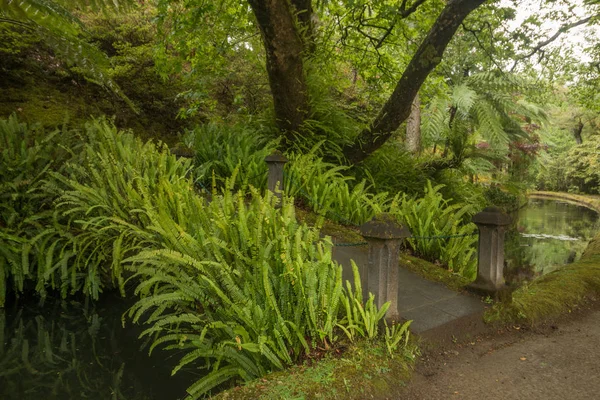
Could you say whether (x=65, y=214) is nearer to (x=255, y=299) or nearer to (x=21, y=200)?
(x=21, y=200)

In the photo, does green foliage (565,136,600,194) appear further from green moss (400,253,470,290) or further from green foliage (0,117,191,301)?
green foliage (0,117,191,301)

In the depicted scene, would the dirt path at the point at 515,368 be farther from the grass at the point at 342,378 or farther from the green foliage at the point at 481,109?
the green foliage at the point at 481,109

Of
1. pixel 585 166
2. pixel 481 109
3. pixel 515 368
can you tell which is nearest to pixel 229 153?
pixel 515 368

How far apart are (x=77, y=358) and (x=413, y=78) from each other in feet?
16.4

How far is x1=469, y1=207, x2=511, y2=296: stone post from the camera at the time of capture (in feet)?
11.4

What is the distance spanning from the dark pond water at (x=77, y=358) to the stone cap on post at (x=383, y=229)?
1.83m

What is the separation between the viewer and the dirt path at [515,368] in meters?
2.53

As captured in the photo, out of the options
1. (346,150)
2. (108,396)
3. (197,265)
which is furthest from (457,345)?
(346,150)

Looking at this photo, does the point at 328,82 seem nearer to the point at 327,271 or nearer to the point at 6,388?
the point at 327,271

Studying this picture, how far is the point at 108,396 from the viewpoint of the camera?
3162 millimetres

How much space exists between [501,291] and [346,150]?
4.10m

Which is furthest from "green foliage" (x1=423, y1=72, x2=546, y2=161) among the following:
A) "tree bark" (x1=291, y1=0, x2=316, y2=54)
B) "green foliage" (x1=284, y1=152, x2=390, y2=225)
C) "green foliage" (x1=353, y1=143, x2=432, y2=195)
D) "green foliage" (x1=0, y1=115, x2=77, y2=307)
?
"green foliage" (x1=0, y1=115, x2=77, y2=307)

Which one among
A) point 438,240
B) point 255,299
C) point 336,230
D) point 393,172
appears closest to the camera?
point 255,299

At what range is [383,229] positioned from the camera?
2.84 metres
